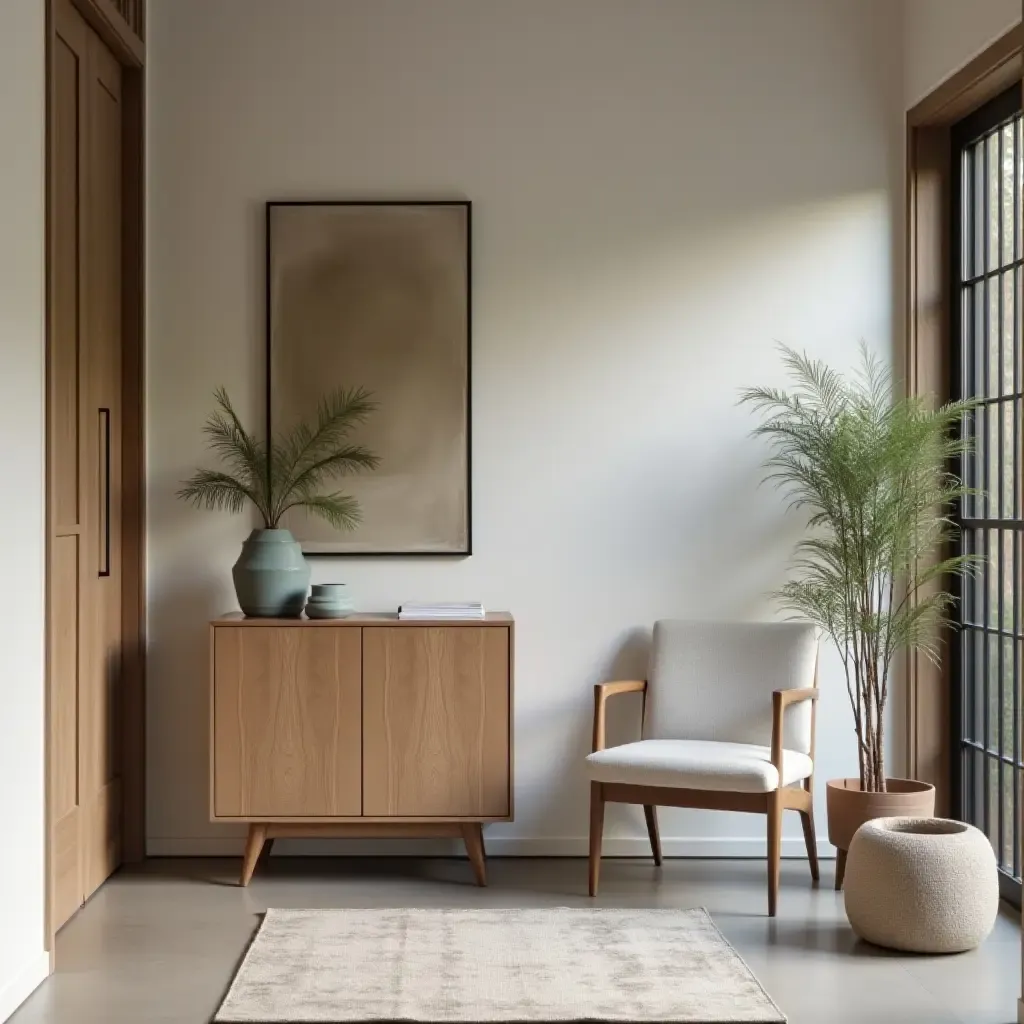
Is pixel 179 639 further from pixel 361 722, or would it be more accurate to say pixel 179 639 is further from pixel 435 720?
pixel 435 720

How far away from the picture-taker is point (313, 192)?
4.71 metres

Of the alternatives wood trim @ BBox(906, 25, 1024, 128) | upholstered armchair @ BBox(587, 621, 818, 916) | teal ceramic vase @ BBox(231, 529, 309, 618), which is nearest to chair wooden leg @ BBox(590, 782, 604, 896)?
upholstered armchair @ BBox(587, 621, 818, 916)

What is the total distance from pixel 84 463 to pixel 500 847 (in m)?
1.92

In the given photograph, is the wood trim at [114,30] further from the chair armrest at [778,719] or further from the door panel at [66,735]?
the chair armrest at [778,719]

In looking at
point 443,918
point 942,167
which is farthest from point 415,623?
point 942,167

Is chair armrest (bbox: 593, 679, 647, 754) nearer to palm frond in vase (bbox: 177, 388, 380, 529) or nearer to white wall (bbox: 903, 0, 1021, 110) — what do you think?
palm frond in vase (bbox: 177, 388, 380, 529)

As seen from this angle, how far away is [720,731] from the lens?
452 centimetres

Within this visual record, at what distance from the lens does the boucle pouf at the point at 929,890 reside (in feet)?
11.7

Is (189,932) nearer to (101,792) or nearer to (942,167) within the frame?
(101,792)

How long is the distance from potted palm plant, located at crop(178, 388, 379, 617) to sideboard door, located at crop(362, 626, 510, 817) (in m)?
0.60

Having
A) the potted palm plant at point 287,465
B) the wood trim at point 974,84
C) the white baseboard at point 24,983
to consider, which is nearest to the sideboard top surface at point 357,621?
the potted palm plant at point 287,465

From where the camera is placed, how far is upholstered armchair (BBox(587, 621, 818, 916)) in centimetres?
402

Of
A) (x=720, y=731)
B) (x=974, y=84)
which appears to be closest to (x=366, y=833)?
(x=720, y=731)

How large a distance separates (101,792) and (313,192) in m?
2.15
